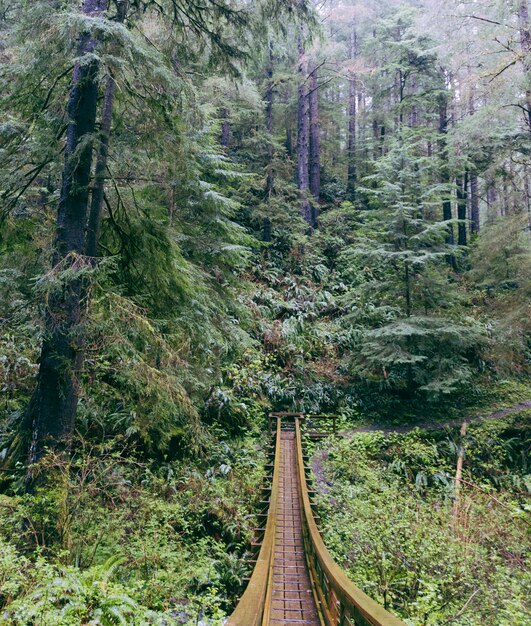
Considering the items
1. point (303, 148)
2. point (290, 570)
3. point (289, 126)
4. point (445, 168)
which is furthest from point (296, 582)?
point (289, 126)

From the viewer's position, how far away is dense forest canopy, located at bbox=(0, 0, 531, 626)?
200 inches

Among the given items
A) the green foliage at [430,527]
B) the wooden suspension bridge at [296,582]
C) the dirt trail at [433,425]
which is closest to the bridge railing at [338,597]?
the wooden suspension bridge at [296,582]

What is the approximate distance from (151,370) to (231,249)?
5.23 meters

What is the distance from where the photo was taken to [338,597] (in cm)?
378

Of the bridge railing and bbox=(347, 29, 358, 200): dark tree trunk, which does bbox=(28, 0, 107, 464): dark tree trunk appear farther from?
bbox=(347, 29, 358, 200): dark tree trunk

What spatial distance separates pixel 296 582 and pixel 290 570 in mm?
370

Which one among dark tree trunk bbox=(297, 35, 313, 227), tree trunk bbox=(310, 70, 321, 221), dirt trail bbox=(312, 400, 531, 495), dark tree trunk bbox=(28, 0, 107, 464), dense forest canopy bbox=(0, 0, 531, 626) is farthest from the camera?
tree trunk bbox=(310, 70, 321, 221)

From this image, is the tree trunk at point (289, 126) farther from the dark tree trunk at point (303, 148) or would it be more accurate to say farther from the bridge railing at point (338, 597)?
the bridge railing at point (338, 597)

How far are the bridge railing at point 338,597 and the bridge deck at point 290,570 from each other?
0.67ft

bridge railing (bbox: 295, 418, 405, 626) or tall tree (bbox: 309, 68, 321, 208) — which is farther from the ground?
A: tall tree (bbox: 309, 68, 321, 208)

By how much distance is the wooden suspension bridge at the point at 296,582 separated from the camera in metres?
3.26

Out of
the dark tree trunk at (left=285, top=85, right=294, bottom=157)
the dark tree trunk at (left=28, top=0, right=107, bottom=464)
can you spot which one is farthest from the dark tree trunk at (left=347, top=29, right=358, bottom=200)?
the dark tree trunk at (left=28, top=0, right=107, bottom=464)

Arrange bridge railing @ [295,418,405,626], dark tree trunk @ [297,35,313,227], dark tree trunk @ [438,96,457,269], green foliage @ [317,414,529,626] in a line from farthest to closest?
dark tree trunk @ [297,35,313,227], dark tree trunk @ [438,96,457,269], green foliage @ [317,414,529,626], bridge railing @ [295,418,405,626]

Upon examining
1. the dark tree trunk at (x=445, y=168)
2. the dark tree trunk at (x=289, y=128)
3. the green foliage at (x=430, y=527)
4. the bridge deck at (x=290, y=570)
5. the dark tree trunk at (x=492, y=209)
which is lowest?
the bridge deck at (x=290, y=570)
